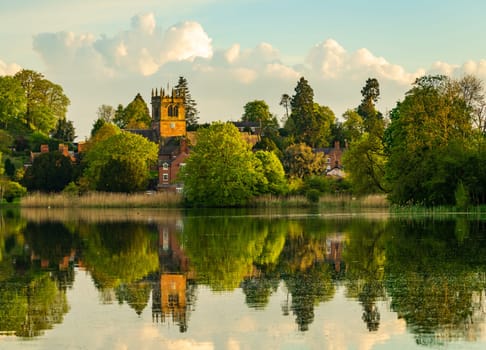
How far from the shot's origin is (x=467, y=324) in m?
19.3

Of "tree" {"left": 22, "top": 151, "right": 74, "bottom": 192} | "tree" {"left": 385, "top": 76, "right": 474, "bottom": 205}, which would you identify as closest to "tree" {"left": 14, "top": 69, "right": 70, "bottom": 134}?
"tree" {"left": 22, "top": 151, "right": 74, "bottom": 192}

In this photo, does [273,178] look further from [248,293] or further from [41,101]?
[248,293]

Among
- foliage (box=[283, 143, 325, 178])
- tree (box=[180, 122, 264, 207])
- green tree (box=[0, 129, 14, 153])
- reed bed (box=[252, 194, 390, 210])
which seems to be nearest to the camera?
reed bed (box=[252, 194, 390, 210])

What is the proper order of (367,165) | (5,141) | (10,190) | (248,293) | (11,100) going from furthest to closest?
(11,100) < (5,141) < (10,190) < (367,165) < (248,293)

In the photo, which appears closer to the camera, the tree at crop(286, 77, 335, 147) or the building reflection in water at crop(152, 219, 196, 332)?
the building reflection in water at crop(152, 219, 196, 332)

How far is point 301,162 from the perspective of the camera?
456ft

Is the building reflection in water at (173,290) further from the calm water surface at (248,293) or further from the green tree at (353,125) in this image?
the green tree at (353,125)

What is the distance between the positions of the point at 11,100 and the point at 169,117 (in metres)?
32.1

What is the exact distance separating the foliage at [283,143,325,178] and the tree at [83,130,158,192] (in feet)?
65.5

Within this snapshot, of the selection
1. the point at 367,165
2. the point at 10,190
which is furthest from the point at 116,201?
the point at 367,165

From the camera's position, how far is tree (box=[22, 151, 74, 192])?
13800cm

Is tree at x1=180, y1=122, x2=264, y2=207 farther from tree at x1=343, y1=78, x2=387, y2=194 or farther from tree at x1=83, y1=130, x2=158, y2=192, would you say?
tree at x1=343, y1=78, x2=387, y2=194

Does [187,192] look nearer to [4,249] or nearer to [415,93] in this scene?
[415,93]

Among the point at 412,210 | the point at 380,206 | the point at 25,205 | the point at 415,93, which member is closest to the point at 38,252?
the point at 412,210
